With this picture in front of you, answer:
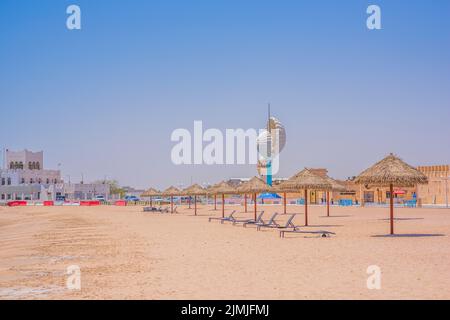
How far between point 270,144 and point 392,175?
254 ft

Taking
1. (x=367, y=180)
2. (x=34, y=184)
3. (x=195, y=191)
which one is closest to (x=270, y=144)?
(x=34, y=184)

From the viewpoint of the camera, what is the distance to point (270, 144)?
310 ft

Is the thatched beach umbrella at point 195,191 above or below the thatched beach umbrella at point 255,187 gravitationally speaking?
below

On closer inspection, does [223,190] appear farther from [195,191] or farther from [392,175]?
[392,175]

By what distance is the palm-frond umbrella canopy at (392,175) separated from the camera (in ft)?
56.8

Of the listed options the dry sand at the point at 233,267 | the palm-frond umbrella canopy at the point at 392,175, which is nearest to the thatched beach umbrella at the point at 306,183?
the palm-frond umbrella canopy at the point at 392,175

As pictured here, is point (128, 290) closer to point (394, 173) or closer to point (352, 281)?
point (352, 281)

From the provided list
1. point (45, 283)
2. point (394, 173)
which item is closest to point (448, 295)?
point (45, 283)

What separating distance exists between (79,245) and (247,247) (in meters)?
5.21

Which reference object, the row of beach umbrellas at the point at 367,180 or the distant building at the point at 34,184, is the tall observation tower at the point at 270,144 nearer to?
the distant building at the point at 34,184

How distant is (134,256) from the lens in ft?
42.0

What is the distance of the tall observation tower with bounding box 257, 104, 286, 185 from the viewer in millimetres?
94500

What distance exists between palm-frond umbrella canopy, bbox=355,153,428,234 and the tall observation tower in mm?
74506

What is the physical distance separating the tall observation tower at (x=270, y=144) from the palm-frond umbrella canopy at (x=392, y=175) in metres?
74.5
